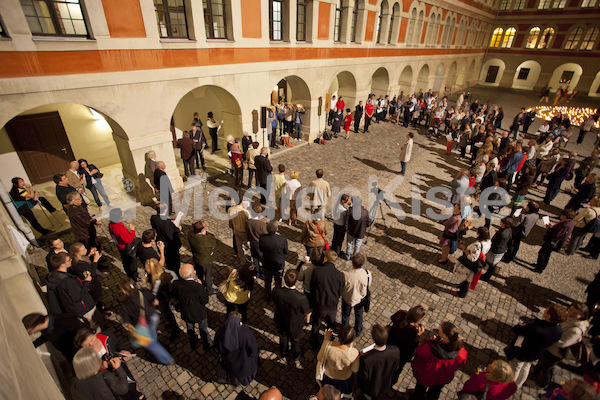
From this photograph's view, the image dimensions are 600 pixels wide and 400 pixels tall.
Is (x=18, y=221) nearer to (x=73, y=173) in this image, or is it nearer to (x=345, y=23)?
(x=73, y=173)

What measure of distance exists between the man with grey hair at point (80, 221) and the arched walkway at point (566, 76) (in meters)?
42.1

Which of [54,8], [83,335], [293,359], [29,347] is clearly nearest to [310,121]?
[54,8]

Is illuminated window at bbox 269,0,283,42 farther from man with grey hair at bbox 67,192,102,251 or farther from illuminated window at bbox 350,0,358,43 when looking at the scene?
man with grey hair at bbox 67,192,102,251

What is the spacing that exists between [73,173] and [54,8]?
3858 mm

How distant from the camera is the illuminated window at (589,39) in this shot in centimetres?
2784

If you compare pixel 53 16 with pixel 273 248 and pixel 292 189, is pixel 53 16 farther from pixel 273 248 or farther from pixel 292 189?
pixel 273 248

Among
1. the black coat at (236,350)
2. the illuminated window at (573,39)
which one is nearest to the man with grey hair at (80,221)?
the black coat at (236,350)

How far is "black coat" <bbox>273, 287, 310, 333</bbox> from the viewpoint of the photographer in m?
4.09

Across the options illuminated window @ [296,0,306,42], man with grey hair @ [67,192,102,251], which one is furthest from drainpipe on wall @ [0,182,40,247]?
illuminated window @ [296,0,306,42]

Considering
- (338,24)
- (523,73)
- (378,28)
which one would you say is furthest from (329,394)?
(523,73)

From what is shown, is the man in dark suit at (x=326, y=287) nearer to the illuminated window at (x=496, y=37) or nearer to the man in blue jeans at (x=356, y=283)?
the man in blue jeans at (x=356, y=283)

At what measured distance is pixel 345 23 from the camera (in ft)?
48.6

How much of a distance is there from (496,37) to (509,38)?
140cm

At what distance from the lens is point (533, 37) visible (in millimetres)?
31641
